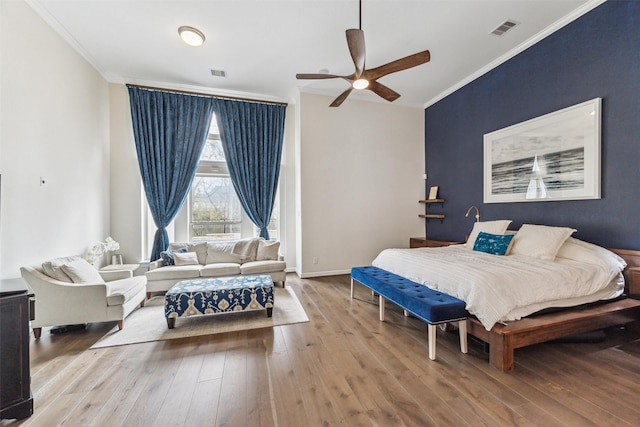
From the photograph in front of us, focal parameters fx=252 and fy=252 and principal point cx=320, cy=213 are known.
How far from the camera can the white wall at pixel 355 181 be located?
4.94 m

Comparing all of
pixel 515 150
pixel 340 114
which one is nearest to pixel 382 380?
pixel 515 150

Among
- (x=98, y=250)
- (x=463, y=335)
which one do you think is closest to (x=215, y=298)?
(x=98, y=250)

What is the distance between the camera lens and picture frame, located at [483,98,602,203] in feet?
9.83

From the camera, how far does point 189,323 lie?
9.82ft

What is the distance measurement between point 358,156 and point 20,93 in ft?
15.6

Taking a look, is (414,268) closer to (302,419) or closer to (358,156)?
(302,419)

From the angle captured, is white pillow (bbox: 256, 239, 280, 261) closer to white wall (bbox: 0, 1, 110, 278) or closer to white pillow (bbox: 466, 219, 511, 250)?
white wall (bbox: 0, 1, 110, 278)

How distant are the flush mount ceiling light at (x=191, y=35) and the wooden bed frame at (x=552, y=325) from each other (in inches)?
177

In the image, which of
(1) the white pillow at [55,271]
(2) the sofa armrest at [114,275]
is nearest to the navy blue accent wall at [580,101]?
(2) the sofa armrest at [114,275]

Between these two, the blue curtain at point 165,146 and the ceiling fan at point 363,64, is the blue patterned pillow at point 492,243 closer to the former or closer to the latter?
the ceiling fan at point 363,64

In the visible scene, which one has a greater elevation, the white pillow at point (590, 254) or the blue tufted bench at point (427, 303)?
the white pillow at point (590, 254)

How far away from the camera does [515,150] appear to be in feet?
12.5

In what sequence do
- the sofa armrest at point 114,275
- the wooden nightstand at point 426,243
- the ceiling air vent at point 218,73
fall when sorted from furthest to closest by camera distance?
the wooden nightstand at point 426,243 < the ceiling air vent at point 218,73 < the sofa armrest at point 114,275

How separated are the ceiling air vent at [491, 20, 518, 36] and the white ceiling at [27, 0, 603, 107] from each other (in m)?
0.08
